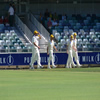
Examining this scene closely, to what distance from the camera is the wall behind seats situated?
1382 inches

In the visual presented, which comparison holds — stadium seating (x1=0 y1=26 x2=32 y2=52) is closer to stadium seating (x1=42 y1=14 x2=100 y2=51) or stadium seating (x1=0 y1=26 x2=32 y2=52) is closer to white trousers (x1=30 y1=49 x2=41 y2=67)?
white trousers (x1=30 y1=49 x2=41 y2=67)

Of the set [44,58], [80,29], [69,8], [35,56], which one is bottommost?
[44,58]

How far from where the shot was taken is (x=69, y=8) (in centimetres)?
3612

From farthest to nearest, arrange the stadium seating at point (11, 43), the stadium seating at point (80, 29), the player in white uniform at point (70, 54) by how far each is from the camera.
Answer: the stadium seating at point (80, 29)
the stadium seating at point (11, 43)
the player in white uniform at point (70, 54)

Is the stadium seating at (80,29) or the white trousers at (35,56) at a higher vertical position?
the stadium seating at (80,29)

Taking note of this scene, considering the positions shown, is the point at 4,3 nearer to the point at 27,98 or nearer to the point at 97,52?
the point at 97,52

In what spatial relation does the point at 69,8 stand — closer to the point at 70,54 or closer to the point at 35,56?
the point at 70,54

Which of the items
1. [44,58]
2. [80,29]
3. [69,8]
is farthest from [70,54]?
[69,8]

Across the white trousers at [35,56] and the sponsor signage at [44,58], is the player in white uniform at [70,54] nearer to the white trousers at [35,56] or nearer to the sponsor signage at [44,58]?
the sponsor signage at [44,58]

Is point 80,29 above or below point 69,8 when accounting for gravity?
below

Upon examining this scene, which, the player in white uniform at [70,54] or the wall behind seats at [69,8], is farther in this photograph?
the wall behind seats at [69,8]

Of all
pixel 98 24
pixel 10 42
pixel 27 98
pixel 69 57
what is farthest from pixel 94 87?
pixel 98 24

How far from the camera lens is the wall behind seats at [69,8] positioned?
35.1 m

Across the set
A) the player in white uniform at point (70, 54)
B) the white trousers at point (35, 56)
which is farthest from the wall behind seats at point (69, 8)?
the white trousers at point (35, 56)
